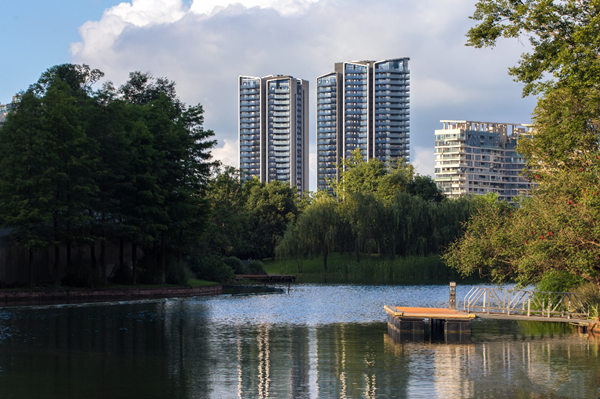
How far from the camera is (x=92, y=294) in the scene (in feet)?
140

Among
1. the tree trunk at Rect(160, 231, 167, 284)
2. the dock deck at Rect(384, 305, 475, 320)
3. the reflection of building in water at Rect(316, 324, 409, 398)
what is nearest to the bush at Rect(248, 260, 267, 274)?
the tree trunk at Rect(160, 231, 167, 284)

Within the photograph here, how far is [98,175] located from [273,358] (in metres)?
27.5

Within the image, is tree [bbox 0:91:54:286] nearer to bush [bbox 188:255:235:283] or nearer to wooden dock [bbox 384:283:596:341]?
bush [bbox 188:255:235:283]

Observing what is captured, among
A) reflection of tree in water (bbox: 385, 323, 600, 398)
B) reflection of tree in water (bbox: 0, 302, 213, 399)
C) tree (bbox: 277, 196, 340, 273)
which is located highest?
tree (bbox: 277, 196, 340, 273)

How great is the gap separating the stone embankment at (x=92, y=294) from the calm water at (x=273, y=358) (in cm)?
647

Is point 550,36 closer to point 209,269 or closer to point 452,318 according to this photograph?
point 452,318

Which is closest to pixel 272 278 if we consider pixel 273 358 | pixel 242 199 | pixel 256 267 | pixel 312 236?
pixel 256 267

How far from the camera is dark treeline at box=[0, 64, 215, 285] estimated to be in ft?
132

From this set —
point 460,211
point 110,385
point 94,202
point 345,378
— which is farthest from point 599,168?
point 460,211

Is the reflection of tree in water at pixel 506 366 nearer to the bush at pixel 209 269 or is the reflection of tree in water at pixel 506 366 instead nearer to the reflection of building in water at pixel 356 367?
the reflection of building in water at pixel 356 367

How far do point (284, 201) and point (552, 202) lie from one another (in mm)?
78679

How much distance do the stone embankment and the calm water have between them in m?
6.47

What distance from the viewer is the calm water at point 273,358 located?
1498cm

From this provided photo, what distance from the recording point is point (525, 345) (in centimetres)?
2242
